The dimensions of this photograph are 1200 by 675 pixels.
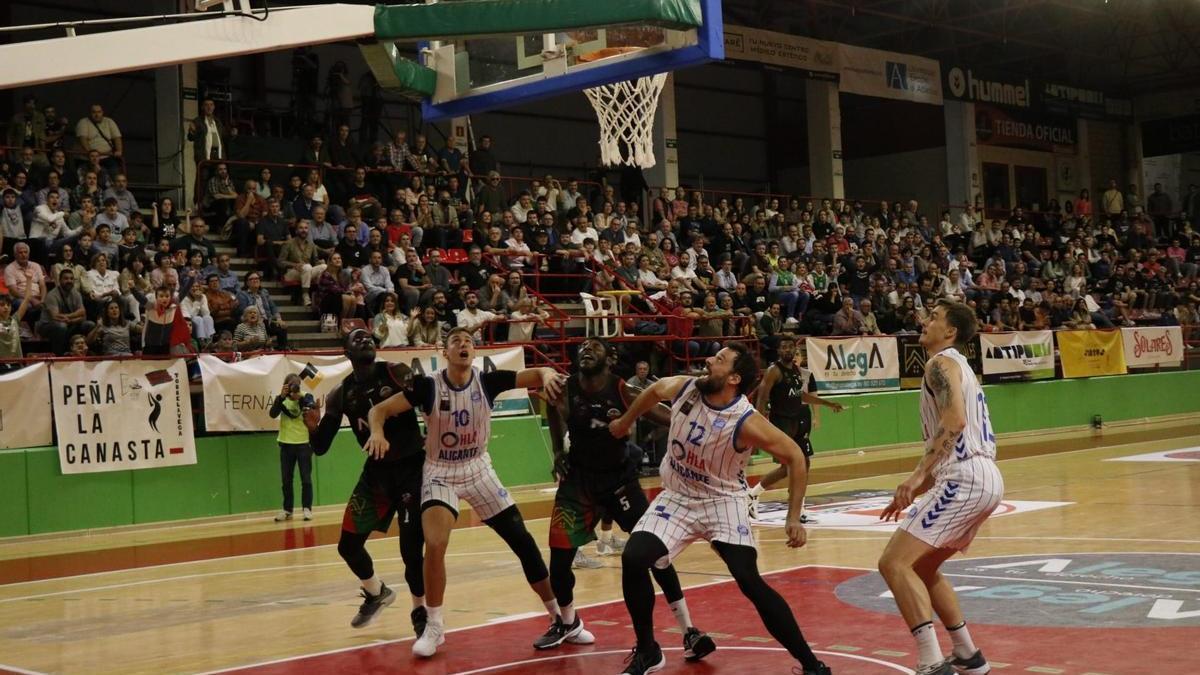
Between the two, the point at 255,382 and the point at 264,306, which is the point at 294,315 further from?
the point at 255,382

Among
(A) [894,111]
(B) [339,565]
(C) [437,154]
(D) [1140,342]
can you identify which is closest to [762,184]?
(A) [894,111]

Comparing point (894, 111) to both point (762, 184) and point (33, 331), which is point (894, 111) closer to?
point (762, 184)

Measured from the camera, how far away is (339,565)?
13.2 meters

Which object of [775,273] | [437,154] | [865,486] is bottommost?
[865,486]

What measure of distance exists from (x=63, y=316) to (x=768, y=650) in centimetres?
1314

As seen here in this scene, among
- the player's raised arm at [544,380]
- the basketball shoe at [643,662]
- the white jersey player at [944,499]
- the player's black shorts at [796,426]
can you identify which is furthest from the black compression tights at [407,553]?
the player's black shorts at [796,426]

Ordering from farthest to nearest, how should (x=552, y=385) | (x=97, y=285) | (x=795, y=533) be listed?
(x=97, y=285) < (x=552, y=385) < (x=795, y=533)

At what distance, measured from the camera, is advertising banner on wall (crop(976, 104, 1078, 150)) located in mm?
42281

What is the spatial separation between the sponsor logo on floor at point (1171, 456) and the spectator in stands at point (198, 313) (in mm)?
14688

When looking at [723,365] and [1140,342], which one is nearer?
[723,365]

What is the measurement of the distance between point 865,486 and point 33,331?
12.0m

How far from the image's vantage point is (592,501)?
9133 mm

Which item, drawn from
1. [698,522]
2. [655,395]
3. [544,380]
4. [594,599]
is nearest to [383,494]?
[544,380]

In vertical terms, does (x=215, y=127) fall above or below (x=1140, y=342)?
above
